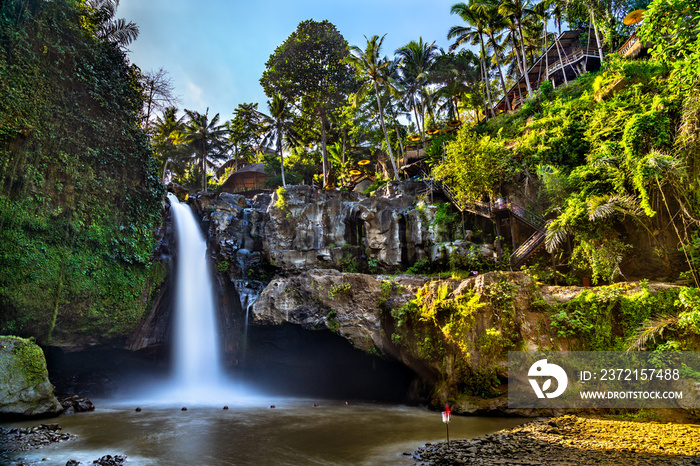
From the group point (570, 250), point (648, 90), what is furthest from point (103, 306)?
point (648, 90)

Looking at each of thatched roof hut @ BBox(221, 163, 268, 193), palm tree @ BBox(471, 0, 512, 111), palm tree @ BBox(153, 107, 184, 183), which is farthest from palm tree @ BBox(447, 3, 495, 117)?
palm tree @ BBox(153, 107, 184, 183)

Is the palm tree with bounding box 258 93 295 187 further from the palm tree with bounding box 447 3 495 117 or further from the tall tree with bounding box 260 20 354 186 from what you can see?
the palm tree with bounding box 447 3 495 117

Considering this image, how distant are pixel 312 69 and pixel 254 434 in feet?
106

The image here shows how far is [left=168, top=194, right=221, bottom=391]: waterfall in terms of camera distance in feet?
65.4

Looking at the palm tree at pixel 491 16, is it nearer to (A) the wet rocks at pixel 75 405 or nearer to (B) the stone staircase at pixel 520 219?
(B) the stone staircase at pixel 520 219

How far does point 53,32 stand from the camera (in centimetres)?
1725

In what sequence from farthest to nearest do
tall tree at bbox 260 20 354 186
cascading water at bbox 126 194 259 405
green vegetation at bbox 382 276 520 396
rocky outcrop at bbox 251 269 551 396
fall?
1. tall tree at bbox 260 20 354 186
2. cascading water at bbox 126 194 259 405
3. rocky outcrop at bbox 251 269 551 396
4. green vegetation at bbox 382 276 520 396

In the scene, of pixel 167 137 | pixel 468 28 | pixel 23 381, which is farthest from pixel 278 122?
pixel 23 381

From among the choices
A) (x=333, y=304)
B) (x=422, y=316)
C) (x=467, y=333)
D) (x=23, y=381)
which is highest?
(x=333, y=304)

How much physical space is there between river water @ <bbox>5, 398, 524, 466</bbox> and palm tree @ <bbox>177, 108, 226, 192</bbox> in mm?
27797

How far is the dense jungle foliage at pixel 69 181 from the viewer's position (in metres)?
15.3

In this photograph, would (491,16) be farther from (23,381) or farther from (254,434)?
(23,381)

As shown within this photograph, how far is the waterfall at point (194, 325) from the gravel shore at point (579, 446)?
14.8 m

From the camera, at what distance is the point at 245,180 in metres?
42.8
